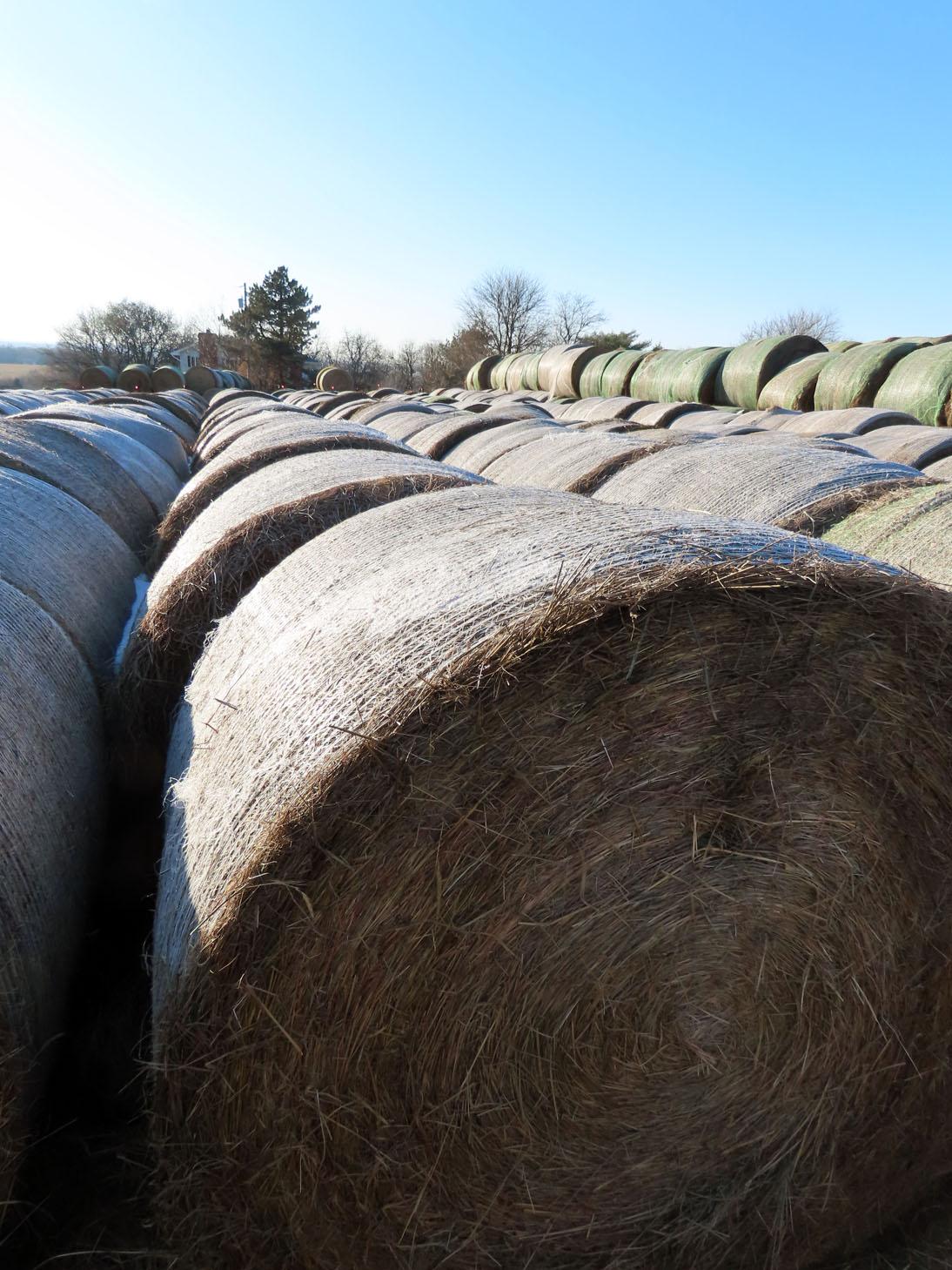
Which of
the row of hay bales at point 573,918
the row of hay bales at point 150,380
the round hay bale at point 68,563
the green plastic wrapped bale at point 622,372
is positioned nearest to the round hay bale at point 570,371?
the green plastic wrapped bale at point 622,372

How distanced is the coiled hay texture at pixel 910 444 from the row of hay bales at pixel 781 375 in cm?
364

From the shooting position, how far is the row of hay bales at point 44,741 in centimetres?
187

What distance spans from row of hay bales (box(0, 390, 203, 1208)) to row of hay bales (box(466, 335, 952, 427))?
32.5 ft

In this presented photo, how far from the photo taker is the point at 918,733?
186cm

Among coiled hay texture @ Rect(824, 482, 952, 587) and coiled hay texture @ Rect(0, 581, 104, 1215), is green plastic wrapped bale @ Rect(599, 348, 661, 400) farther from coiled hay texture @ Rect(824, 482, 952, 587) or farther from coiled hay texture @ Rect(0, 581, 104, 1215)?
coiled hay texture @ Rect(0, 581, 104, 1215)

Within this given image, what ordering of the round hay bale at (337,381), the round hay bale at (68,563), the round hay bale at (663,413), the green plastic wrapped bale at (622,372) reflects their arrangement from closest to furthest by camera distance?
the round hay bale at (68,563)
the round hay bale at (663,413)
the green plastic wrapped bale at (622,372)
the round hay bale at (337,381)

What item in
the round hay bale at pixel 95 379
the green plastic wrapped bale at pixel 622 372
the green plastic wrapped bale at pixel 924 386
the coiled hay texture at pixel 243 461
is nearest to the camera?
the coiled hay texture at pixel 243 461

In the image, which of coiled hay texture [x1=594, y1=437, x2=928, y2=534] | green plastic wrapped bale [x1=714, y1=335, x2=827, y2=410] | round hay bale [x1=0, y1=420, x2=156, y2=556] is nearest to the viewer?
coiled hay texture [x1=594, y1=437, x2=928, y2=534]

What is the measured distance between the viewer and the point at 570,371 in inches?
906

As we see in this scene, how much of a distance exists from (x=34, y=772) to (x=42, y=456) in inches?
130

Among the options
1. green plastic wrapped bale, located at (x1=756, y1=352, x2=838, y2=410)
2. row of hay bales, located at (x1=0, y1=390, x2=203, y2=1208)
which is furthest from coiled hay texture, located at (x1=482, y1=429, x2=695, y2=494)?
green plastic wrapped bale, located at (x1=756, y1=352, x2=838, y2=410)

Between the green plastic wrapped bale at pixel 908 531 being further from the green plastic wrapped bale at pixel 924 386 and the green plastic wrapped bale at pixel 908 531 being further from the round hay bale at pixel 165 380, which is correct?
the round hay bale at pixel 165 380

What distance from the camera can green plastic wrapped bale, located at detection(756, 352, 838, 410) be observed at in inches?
535

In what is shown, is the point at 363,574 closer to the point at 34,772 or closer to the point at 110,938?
the point at 34,772
